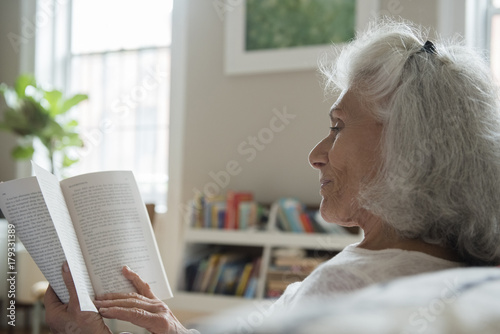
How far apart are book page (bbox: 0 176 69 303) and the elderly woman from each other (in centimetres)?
47

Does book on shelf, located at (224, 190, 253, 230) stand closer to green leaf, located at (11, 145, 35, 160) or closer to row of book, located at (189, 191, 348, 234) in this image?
row of book, located at (189, 191, 348, 234)

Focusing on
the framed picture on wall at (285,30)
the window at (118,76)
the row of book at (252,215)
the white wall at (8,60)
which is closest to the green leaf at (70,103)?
the window at (118,76)

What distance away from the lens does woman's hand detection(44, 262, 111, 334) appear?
117 cm

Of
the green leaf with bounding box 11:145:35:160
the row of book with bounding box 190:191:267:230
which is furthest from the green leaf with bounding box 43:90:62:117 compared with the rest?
the row of book with bounding box 190:191:267:230

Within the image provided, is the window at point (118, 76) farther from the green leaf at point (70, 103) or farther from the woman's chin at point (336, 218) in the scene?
the woman's chin at point (336, 218)

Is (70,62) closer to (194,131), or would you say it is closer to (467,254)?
(194,131)

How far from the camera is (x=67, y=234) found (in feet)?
3.83

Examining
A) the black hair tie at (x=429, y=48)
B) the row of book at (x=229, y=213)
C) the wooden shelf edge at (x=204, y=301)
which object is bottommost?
the wooden shelf edge at (x=204, y=301)

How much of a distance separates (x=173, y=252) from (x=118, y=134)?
1.19 m

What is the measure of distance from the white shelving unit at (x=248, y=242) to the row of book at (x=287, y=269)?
35 millimetres

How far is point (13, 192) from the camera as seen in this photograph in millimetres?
1157

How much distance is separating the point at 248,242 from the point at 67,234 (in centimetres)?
217

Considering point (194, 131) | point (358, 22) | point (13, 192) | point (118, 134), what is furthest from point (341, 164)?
point (118, 134)

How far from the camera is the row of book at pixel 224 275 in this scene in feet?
10.7
